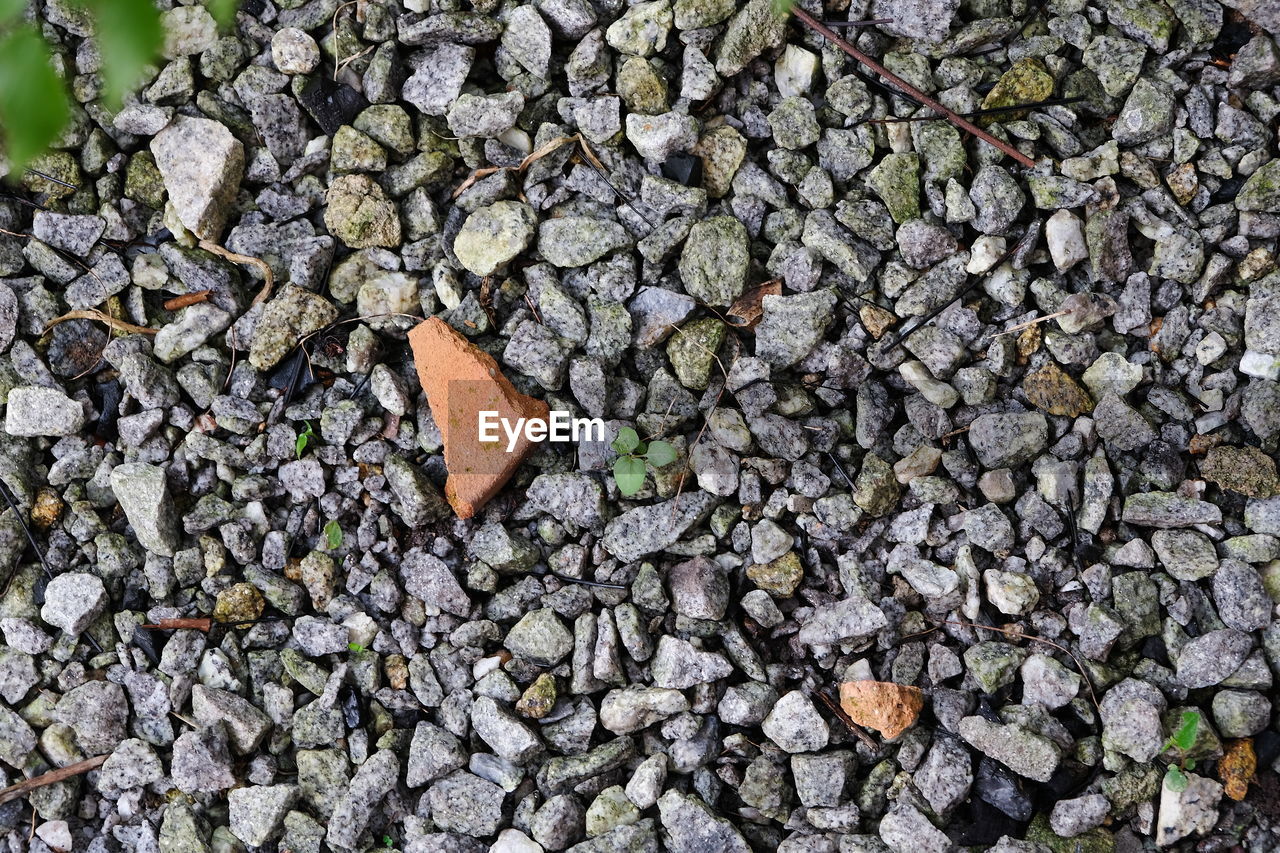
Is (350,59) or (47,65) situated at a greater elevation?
(47,65)

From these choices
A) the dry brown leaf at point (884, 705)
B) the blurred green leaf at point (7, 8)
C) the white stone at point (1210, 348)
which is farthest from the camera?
the white stone at point (1210, 348)

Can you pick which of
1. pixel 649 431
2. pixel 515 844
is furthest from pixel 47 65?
pixel 515 844

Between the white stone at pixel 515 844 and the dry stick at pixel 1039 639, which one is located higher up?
the dry stick at pixel 1039 639

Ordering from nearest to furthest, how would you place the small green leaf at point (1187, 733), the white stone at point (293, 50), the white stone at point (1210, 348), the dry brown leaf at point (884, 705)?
1. the small green leaf at point (1187, 733)
2. the dry brown leaf at point (884, 705)
3. the white stone at point (1210, 348)
4. the white stone at point (293, 50)

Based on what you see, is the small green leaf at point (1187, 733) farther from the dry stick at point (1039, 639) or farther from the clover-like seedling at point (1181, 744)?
the dry stick at point (1039, 639)

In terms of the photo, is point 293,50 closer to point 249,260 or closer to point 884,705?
point 249,260

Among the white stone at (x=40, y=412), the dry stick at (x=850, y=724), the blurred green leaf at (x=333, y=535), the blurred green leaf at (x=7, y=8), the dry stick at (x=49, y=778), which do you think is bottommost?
the dry stick at (x=850, y=724)

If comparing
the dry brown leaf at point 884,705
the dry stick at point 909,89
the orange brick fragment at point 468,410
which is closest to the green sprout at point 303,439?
the orange brick fragment at point 468,410

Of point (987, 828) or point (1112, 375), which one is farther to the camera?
point (1112, 375)
